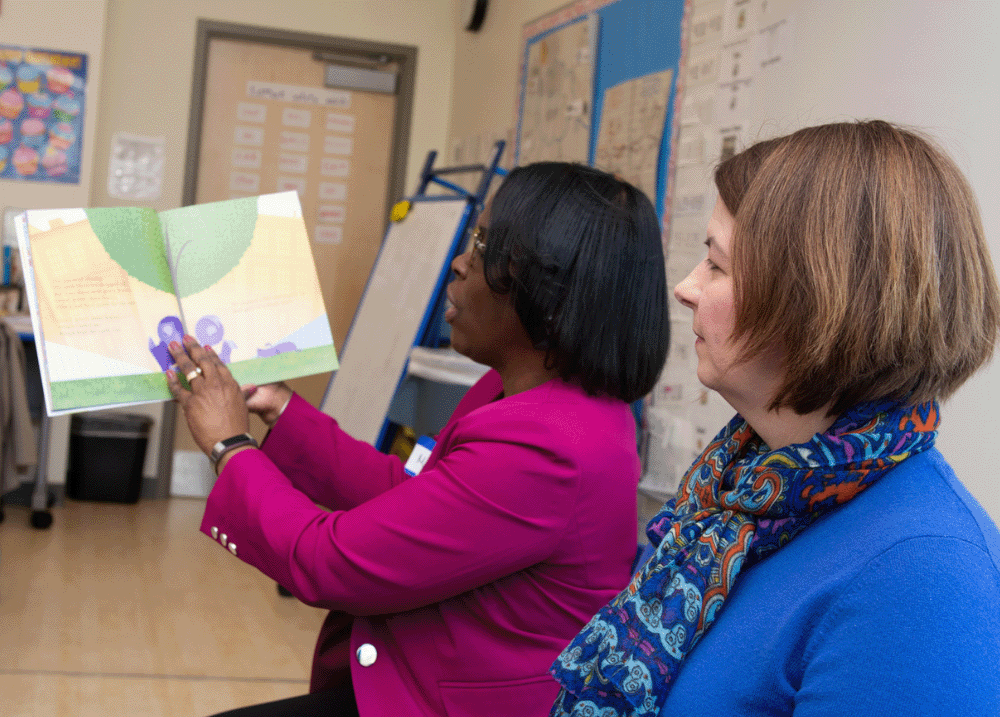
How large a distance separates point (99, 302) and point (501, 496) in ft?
1.86

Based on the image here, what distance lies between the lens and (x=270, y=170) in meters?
4.89

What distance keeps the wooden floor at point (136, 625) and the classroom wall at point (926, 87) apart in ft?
6.25

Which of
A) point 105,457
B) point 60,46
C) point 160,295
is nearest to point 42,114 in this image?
point 60,46

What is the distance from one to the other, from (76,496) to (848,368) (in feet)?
14.9

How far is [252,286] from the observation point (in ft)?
4.07

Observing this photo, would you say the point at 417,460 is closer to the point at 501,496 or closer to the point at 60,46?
the point at 501,496

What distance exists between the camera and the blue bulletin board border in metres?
2.74

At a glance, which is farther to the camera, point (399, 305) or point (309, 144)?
point (309, 144)

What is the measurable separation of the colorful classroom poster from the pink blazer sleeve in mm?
3967

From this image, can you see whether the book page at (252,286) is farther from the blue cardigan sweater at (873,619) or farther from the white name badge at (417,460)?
the blue cardigan sweater at (873,619)

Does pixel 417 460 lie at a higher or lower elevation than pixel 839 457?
lower

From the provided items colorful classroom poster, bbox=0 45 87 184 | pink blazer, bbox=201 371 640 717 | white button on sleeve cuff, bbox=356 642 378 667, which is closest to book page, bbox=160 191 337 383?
pink blazer, bbox=201 371 640 717

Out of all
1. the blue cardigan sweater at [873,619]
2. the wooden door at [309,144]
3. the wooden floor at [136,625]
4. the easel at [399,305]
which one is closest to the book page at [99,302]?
the blue cardigan sweater at [873,619]

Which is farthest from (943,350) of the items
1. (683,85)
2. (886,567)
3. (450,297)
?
(683,85)
